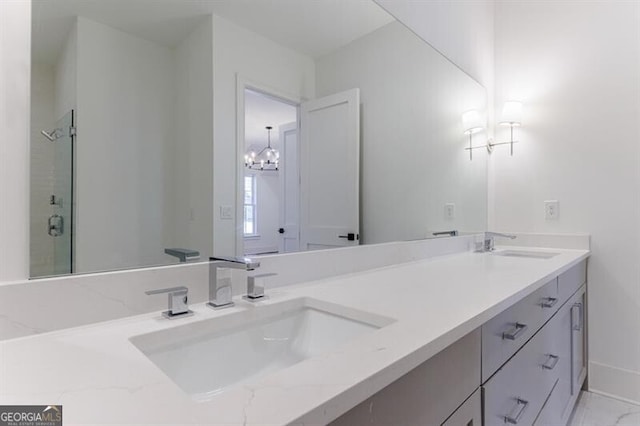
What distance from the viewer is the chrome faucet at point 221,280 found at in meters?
0.81

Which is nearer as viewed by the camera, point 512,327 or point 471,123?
point 512,327

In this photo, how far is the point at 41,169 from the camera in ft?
2.18

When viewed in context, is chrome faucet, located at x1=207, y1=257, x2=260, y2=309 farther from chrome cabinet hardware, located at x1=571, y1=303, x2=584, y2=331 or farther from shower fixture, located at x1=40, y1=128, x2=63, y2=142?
chrome cabinet hardware, located at x1=571, y1=303, x2=584, y2=331

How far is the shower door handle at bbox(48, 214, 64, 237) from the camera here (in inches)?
26.8

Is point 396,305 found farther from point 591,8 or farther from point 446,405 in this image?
point 591,8

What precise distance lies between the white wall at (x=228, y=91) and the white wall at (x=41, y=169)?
365mm

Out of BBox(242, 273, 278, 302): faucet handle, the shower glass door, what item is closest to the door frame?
BBox(242, 273, 278, 302): faucet handle

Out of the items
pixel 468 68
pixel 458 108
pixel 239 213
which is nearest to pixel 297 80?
pixel 239 213

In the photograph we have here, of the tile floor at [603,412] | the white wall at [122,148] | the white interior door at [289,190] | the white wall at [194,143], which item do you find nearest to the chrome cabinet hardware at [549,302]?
the tile floor at [603,412]

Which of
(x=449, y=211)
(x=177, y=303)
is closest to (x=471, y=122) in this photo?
(x=449, y=211)

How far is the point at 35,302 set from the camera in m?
0.63

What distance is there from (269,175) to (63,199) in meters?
0.55

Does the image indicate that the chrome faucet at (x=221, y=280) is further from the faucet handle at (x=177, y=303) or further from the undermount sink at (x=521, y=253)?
the undermount sink at (x=521, y=253)

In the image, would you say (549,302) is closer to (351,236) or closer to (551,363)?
(551,363)
